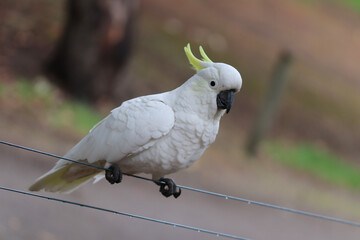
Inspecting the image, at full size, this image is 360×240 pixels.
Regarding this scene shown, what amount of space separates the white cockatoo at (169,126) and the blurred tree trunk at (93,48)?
14.5ft

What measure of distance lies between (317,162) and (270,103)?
157 cm

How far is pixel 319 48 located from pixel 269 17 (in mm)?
1099

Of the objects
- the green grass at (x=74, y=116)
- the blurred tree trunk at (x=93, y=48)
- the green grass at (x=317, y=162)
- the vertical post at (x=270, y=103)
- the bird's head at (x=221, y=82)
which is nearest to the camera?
the bird's head at (x=221, y=82)

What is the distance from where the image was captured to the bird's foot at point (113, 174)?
2418 millimetres

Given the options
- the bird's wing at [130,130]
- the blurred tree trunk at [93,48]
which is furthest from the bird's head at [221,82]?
the blurred tree trunk at [93,48]

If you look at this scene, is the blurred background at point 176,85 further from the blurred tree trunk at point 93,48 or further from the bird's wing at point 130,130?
the bird's wing at point 130,130

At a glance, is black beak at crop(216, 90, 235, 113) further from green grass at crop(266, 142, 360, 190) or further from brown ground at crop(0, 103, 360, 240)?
green grass at crop(266, 142, 360, 190)

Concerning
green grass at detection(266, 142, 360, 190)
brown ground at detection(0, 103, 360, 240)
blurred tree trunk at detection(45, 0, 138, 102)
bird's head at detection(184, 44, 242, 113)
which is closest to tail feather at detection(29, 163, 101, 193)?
bird's head at detection(184, 44, 242, 113)

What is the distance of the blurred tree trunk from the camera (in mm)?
6715

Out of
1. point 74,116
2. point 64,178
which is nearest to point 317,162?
point 74,116

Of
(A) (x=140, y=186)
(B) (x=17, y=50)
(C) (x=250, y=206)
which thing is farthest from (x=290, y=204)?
(B) (x=17, y=50)

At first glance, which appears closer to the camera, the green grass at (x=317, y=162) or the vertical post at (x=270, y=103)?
the vertical post at (x=270, y=103)

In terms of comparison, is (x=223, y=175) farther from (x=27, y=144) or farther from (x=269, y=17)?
(x=269, y=17)

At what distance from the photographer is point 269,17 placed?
967 cm
